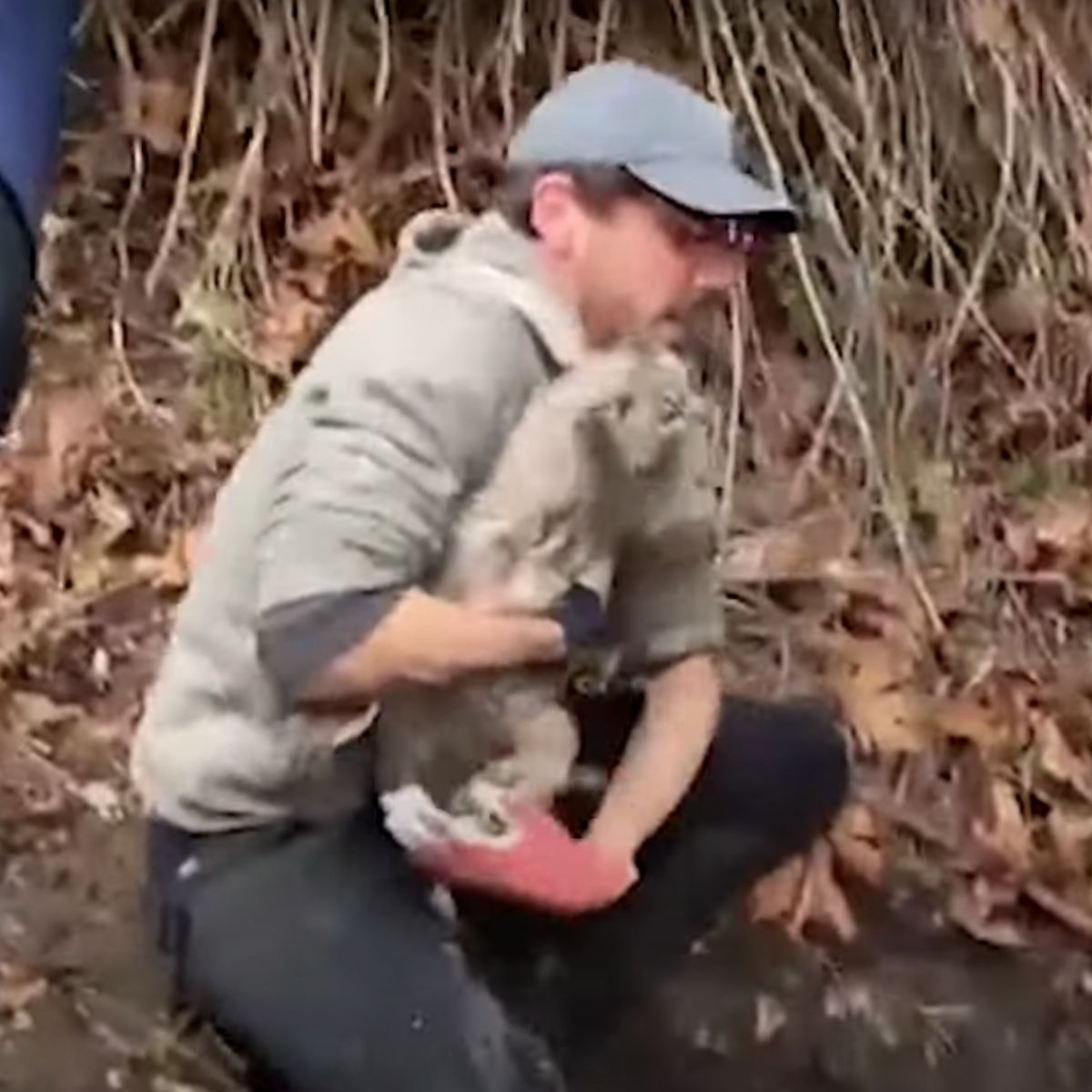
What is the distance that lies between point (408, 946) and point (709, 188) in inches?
22.9

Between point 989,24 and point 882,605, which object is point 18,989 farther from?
point 989,24

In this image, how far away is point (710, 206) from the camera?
2264mm

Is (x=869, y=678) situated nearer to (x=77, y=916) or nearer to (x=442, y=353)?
(x=77, y=916)

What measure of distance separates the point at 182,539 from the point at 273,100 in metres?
0.63

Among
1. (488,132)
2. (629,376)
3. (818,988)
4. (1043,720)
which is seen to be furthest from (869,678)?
(629,376)

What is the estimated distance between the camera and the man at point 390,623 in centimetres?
218

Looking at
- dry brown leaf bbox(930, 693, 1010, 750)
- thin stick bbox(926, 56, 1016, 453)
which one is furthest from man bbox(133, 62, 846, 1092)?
thin stick bbox(926, 56, 1016, 453)

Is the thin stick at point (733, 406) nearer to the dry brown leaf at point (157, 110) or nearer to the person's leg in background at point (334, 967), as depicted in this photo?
the dry brown leaf at point (157, 110)

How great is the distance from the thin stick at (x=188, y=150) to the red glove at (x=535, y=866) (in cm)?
162

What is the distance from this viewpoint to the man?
2182 mm

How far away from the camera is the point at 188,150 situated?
12.8 ft

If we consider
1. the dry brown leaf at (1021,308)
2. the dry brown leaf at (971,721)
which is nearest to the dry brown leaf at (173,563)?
the dry brown leaf at (971,721)

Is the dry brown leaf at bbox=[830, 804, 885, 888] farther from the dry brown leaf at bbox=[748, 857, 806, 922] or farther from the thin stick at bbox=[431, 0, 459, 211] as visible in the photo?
the thin stick at bbox=[431, 0, 459, 211]

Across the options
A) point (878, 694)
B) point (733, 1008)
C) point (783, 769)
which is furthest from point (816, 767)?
point (878, 694)
